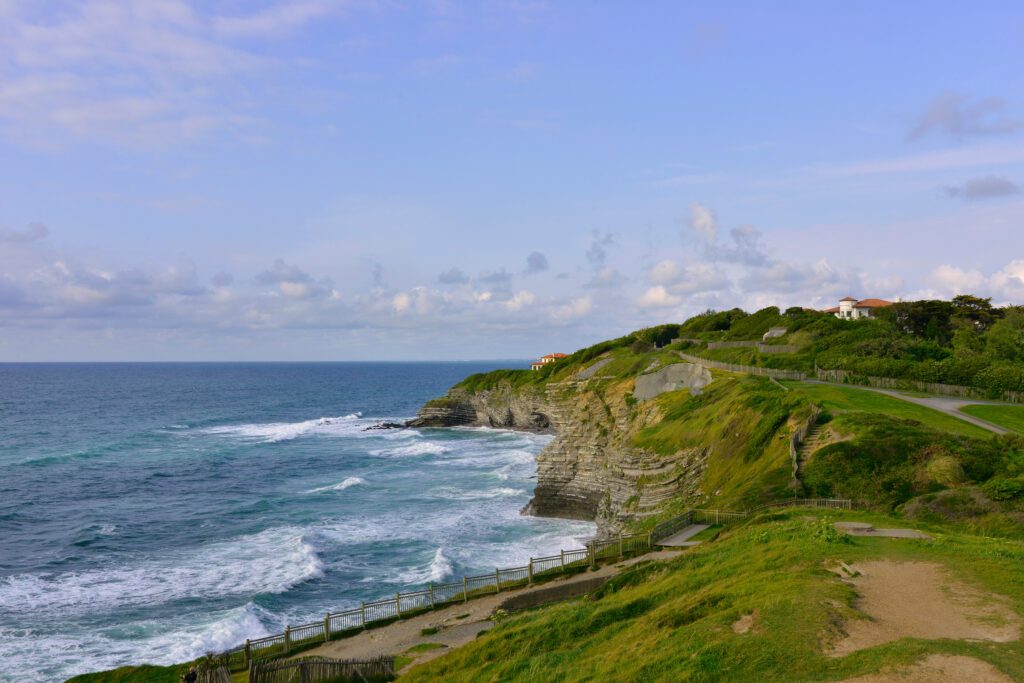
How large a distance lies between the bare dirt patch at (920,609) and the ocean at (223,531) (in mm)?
25077

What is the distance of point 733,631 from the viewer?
14891 mm

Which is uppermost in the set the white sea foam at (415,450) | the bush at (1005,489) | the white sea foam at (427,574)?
the bush at (1005,489)

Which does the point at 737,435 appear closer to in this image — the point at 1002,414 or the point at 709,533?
the point at 709,533

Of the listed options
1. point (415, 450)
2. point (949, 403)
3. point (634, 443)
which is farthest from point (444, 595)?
point (415, 450)

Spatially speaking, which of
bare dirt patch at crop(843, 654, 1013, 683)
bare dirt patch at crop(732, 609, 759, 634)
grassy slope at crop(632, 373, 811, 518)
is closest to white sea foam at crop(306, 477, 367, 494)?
grassy slope at crop(632, 373, 811, 518)

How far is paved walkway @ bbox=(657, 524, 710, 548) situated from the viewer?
28.8 metres

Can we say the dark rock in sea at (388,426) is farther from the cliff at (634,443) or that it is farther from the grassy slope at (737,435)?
the grassy slope at (737,435)

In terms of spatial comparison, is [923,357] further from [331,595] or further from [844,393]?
[331,595]

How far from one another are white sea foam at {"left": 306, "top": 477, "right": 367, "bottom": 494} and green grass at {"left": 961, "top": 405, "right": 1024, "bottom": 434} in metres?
50.3

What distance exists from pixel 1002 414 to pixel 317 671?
133ft

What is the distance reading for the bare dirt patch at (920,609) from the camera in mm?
13711

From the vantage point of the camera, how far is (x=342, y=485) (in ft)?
212

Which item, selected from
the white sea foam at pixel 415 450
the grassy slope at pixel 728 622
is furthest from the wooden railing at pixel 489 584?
the white sea foam at pixel 415 450

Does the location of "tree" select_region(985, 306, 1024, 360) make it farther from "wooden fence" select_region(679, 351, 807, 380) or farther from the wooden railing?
the wooden railing
